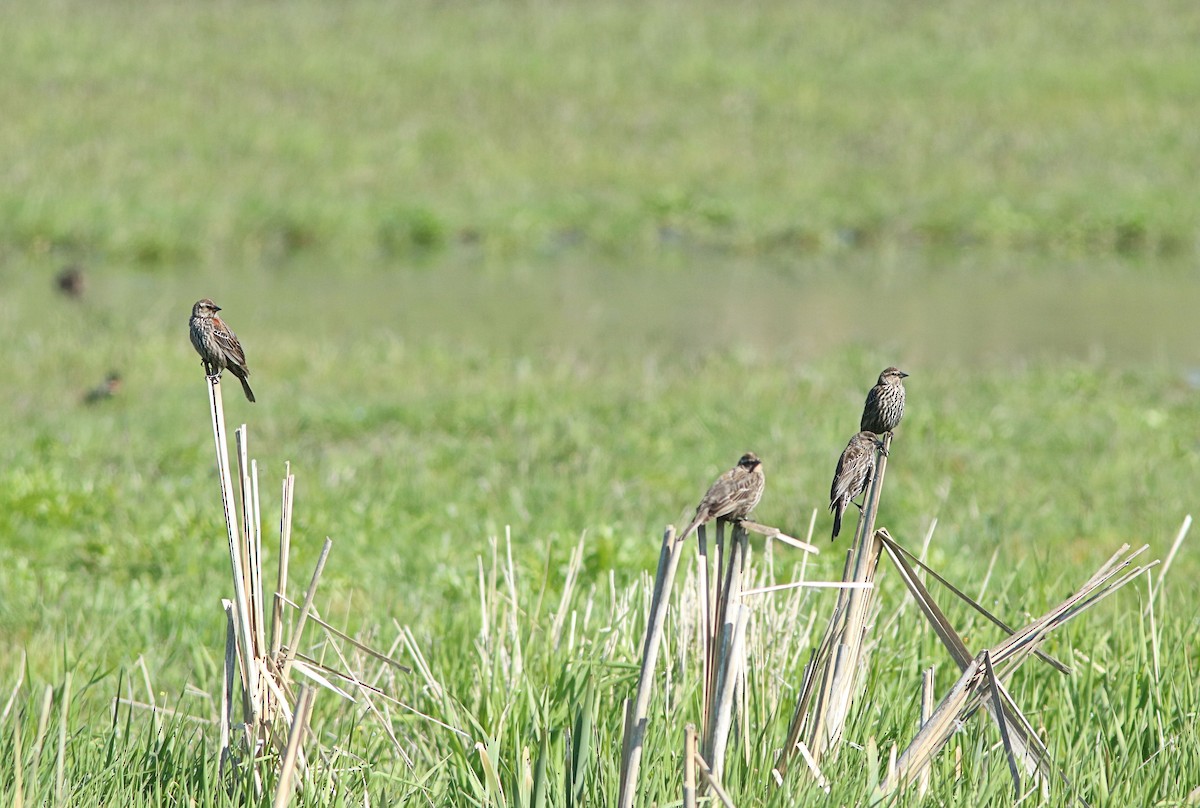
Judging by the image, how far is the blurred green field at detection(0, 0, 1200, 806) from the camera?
3660 millimetres

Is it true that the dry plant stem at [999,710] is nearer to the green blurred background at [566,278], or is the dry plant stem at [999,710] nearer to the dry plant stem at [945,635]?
the dry plant stem at [945,635]

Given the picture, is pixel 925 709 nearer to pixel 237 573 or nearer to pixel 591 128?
pixel 237 573

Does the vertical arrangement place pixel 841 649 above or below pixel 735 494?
below

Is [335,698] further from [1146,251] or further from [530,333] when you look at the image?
[1146,251]

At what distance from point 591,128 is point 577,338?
1126cm

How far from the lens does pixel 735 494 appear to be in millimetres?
2338

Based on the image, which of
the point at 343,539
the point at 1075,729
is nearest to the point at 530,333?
the point at 343,539

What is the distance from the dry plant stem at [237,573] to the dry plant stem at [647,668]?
2.49 feet

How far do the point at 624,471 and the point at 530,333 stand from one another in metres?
6.43

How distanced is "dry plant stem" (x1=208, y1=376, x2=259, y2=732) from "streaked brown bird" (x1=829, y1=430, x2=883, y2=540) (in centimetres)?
109

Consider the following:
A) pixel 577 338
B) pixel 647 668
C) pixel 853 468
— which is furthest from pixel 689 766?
pixel 577 338

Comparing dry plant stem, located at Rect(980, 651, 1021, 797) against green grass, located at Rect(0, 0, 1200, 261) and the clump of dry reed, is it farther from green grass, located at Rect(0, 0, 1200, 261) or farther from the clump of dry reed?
green grass, located at Rect(0, 0, 1200, 261)

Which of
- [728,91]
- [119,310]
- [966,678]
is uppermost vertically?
[728,91]

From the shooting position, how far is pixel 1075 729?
140 inches
